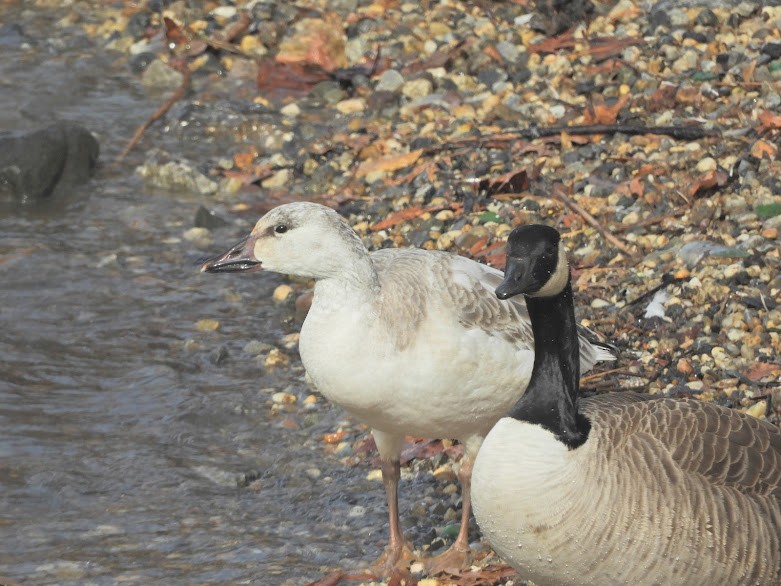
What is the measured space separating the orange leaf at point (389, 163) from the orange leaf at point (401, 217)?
77cm

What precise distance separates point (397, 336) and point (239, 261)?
0.90m

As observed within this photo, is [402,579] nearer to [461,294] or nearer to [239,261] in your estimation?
[461,294]

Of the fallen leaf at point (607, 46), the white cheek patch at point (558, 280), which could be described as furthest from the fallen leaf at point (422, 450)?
the fallen leaf at point (607, 46)

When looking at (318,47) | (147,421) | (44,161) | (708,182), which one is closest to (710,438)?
(708,182)

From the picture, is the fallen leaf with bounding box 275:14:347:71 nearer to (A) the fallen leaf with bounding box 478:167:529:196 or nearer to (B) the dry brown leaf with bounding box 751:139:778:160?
(A) the fallen leaf with bounding box 478:167:529:196

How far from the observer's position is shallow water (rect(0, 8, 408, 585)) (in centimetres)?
652

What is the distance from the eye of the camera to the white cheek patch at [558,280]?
511cm

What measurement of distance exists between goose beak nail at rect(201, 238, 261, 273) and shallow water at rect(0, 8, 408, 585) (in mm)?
1533

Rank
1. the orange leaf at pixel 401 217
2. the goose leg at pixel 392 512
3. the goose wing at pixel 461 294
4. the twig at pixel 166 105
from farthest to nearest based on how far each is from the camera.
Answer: the twig at pixel 166 105 < the orange leaf at pixel 401 217 < the goose leg at pixel 392 512 < the goose wing at pixel 461 294

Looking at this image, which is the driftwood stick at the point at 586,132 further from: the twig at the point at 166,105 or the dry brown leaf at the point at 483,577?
the dry brown leaf at the point at 483,577

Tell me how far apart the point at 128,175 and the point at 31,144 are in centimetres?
90

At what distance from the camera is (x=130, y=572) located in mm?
6281

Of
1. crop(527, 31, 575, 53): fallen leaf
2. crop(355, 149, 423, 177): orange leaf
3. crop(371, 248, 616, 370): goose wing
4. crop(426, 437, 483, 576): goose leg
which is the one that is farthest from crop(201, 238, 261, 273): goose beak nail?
crop(527, 31, 575, 53): fallen leaf

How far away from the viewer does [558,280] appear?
516 cm
